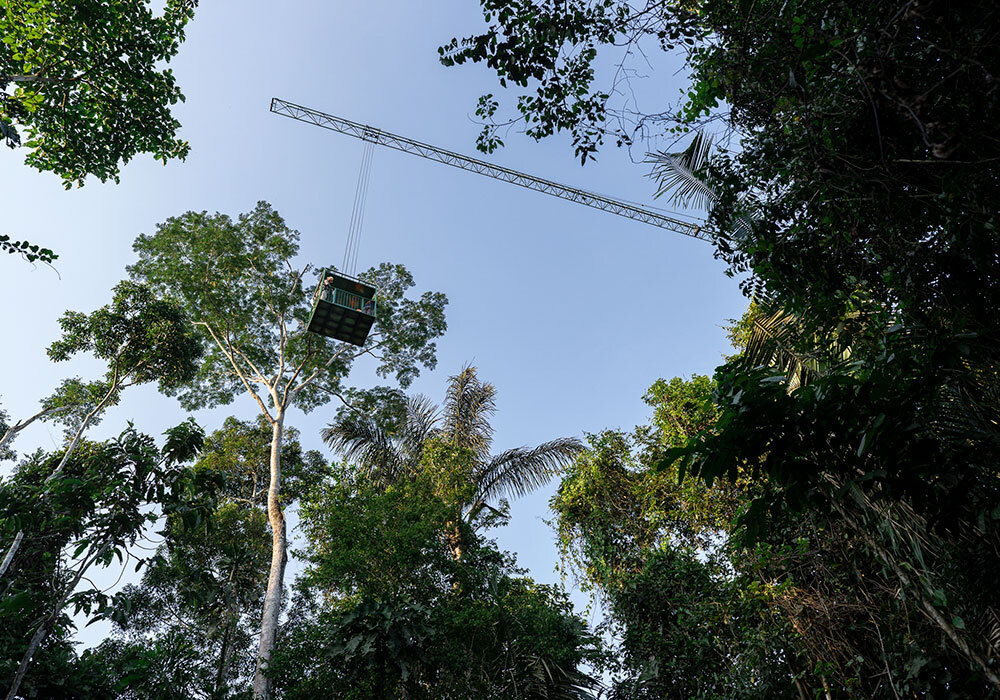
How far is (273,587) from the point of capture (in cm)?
1240

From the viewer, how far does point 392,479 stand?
48.4ft

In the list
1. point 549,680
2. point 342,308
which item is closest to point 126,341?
point 342,308

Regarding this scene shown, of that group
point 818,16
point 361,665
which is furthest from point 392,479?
point 818,16

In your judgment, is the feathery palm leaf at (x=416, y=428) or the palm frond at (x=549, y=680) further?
the feathery palm leaf at (x=416, y=428)

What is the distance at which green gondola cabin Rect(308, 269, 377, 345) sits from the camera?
1398cm

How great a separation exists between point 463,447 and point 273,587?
478cm

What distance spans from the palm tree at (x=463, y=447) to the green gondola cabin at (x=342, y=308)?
92.9 inches

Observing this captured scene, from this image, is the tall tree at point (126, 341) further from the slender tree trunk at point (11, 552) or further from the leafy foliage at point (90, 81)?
the slender tree trunk at point (11, 552)

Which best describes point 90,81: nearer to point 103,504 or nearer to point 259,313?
point 103,504

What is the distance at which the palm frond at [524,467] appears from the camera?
1466 cm

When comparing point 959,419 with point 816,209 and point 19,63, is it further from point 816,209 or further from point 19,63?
point 19,63

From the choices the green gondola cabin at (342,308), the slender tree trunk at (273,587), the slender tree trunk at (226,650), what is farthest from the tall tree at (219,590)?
the green gondola cabin at (342,308)

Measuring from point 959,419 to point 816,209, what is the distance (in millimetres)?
1650

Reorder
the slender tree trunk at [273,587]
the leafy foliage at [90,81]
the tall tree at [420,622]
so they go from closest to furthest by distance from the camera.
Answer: the leafy foliage at [90,81] → the tall tree at [420,622] → the slender tree trunk at [273,587]
